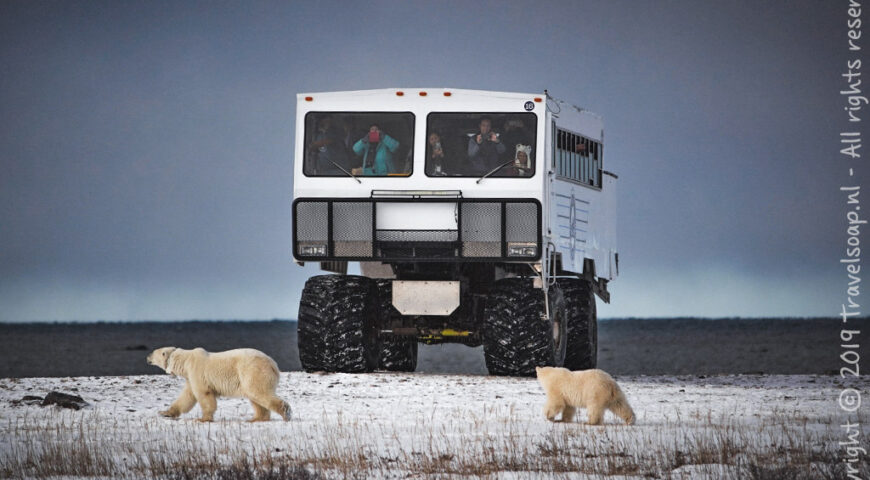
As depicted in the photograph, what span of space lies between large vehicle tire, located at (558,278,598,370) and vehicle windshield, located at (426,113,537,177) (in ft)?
11.4

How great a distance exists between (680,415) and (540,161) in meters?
A: 5.07

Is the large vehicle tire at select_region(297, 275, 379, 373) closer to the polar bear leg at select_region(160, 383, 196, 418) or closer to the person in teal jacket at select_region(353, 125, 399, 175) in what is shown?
the person in teal jacket at select_region(353, 125, 399, 175)

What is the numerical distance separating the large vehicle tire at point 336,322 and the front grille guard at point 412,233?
582mm

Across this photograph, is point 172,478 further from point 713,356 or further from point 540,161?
point 713,356

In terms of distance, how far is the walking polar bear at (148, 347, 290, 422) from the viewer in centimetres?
1333

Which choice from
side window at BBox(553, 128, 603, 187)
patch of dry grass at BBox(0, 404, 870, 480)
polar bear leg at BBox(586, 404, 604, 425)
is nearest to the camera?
patch of dry grass at BBox(0, 404, 870, 480)

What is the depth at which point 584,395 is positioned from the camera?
13.4m

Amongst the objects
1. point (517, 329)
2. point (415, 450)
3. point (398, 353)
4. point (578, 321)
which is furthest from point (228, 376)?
point (578, 321)

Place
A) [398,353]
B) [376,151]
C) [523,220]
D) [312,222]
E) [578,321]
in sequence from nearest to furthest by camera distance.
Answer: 1. [523,220]
2. [312,222]
3. [376,151]
4. [398,353]
5. [578,321]

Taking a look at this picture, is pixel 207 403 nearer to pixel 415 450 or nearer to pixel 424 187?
pixel 415 450

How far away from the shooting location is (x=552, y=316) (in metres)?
18.8

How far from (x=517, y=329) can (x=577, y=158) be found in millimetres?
3426

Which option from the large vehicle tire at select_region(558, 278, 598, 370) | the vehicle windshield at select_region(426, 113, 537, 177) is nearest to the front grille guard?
the vehicle windshield at select_region(426, 113, 537, 177)

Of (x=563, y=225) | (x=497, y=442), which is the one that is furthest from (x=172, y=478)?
(x=563, y=225)
